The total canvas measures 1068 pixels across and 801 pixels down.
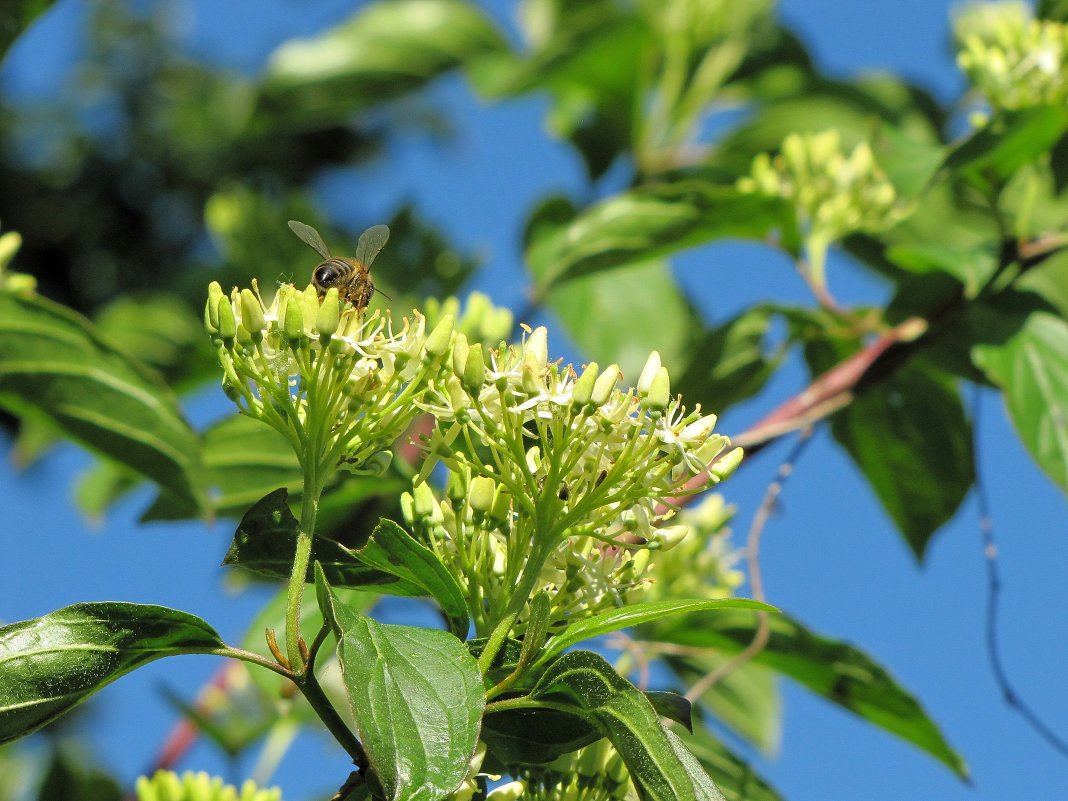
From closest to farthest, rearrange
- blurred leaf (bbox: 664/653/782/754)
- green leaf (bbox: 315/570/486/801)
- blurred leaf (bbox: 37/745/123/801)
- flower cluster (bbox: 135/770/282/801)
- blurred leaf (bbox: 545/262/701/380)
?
green leaf (bbox: 315/570/486/801) < flower cluster (bbox: 135/770/282/801) < blurred leaf (bbox: 37/745/123/801) < blurred leaf (bbox: 664/653/782/754) < blurred leaf (bbox: 545/262/701/380)

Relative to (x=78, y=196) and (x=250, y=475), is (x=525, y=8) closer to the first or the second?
(x=250, y=475)

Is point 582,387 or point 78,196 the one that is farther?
point 78,196

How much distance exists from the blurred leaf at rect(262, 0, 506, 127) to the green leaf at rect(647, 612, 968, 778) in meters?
1.18

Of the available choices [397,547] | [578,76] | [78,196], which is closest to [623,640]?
[397,547]

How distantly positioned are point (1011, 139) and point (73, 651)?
0.94 meters

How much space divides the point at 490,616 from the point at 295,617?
137 millimetres

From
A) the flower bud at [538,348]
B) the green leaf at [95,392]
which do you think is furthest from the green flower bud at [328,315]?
the green leaf at [95,392]

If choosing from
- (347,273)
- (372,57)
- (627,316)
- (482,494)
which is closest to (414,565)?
(482,494)

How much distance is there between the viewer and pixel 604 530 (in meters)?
0.70

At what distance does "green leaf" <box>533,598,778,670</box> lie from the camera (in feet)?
1.95

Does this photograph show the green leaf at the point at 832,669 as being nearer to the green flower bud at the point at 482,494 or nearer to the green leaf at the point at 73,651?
the green flower bud at the point at 482,494

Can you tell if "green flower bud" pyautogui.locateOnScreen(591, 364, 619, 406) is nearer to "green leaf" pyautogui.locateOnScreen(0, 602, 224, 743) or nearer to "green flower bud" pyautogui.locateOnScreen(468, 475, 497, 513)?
"green flower bud" pyautogui.locateOnScreen(468, 475, 497, 513)

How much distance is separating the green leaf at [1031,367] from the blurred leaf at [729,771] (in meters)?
0.37

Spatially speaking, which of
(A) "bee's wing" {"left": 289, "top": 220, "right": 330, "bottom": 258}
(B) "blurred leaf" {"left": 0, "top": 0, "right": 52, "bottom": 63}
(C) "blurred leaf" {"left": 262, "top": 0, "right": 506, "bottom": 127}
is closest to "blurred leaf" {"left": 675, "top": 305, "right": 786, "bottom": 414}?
(A) "bee's wing" {"left": 289, "top": 220, "right": 330, "bottom": 258}
